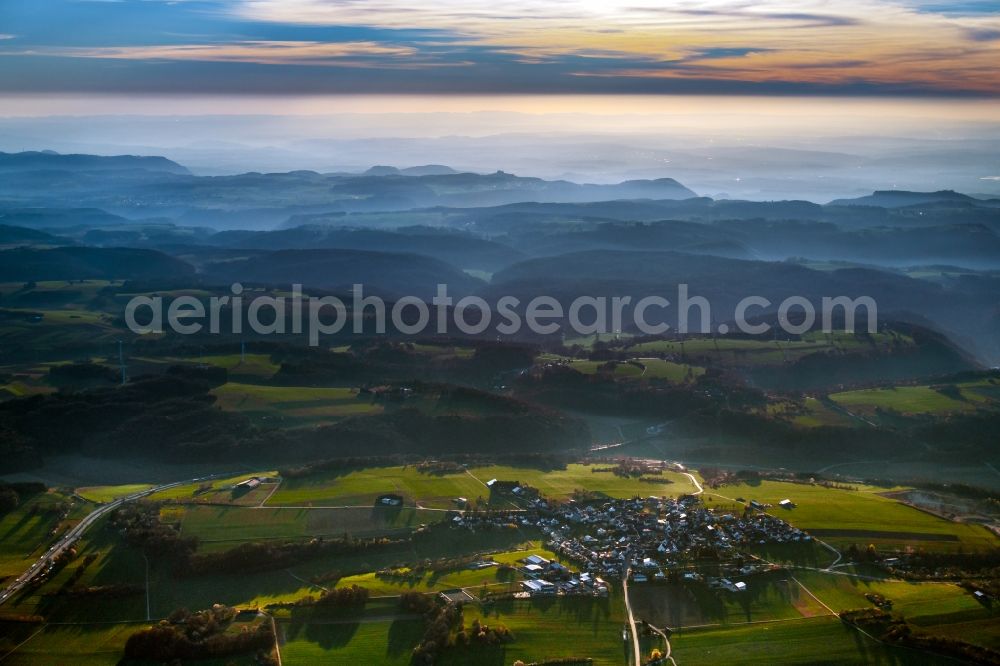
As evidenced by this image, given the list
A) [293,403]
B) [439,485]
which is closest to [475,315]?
[293,403]

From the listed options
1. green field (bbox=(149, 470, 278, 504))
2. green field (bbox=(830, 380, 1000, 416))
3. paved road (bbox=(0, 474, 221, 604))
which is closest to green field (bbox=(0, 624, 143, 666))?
paved road (bbox=(0, 474, 221, 604))

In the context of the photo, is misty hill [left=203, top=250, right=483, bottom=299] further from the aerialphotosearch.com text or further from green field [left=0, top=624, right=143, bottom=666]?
green field [left=0, top=624, right=143, bottom=666]

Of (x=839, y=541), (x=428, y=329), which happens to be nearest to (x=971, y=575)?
(x=839, y=541)

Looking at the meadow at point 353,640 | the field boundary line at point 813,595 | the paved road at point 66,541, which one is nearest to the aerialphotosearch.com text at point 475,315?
the paved road at point 66,541

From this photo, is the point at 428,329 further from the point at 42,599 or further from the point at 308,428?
the point at 42,599

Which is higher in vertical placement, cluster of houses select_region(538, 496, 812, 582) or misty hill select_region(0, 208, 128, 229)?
misty hill select_region(0, 208, 128, 229)
